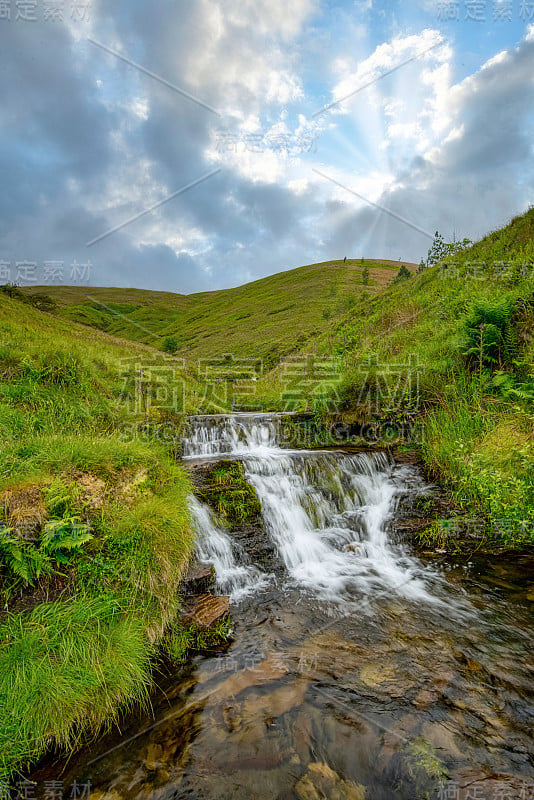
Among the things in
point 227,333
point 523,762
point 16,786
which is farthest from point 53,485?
point 227,333

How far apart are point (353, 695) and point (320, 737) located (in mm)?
574

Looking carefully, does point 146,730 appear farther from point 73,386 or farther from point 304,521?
point 73,386

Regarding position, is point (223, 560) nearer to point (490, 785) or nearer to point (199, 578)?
point (199, 578)

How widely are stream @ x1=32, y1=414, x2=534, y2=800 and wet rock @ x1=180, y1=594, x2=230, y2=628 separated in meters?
0.34

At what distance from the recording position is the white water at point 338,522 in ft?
19.2

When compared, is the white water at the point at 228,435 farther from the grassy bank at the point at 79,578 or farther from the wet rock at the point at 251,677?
the wet rock at the point at 251,677

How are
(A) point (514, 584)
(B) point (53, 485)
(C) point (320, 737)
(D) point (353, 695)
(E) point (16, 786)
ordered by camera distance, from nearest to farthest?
(E) point (16, 786) → (C) point (320, 737) → (D) point (353, 695) → (B) point (53, 485) → (A) point (514, 584)

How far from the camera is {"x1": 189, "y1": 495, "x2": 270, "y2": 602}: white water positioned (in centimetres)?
571

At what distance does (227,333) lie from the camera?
62.7 metres

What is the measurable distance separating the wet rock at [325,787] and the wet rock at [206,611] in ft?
6.16

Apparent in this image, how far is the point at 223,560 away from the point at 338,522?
100 inches

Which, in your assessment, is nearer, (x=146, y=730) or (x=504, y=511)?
(x=146, y=730)

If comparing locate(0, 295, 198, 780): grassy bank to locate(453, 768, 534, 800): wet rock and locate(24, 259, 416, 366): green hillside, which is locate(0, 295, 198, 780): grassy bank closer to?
locate(453, 768, 534, 800): wet rock

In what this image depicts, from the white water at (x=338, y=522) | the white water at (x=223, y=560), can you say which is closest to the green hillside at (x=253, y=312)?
the white water at (x=338, y=522)
